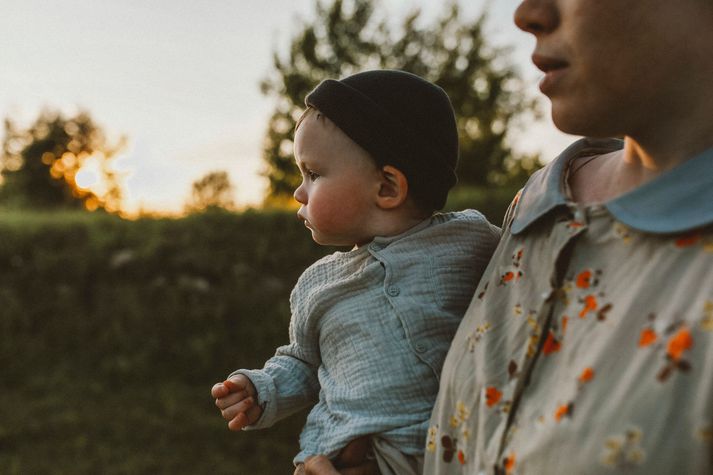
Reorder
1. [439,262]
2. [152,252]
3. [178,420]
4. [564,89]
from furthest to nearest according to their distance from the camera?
[152,252] < [178,420] < [439,262] < [564,89]

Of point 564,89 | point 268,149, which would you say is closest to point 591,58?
point 564,89

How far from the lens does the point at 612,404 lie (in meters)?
1.00

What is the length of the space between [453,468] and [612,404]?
40 cm

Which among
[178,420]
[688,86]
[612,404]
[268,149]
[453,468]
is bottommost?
[178,420]

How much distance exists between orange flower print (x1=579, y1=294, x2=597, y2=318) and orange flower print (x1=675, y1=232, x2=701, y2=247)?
15 cm

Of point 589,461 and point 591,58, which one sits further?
point 591,58

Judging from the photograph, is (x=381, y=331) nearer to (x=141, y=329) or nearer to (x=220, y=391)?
(x=220, y=391)

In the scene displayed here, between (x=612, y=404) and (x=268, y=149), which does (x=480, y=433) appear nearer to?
(x=612, y=404)

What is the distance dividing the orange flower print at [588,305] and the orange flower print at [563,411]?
0.15m

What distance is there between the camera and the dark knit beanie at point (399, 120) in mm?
1691

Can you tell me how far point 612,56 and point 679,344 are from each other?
45 cm

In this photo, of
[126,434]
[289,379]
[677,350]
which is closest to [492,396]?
[677,350]

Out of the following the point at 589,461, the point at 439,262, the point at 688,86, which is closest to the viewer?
the point at 589,461

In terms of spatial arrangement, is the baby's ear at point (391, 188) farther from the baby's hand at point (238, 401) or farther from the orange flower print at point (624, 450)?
the orange flower print at point (624, 450)
